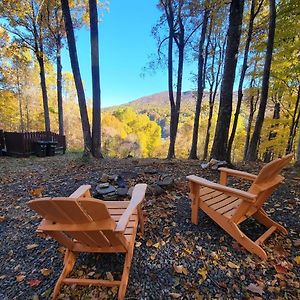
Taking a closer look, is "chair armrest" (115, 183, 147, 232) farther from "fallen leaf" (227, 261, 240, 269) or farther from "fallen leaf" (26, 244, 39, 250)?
"fallen leaf" (26, 244, 39, 250)

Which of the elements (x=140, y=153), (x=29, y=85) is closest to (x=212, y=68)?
(x=29, y=85)

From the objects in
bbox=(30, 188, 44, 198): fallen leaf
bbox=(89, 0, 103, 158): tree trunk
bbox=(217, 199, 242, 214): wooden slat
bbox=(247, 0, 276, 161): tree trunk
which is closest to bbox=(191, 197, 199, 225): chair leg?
bbox=(217, 199, 242, 214): wooden slat

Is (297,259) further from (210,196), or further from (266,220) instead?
(210,196)

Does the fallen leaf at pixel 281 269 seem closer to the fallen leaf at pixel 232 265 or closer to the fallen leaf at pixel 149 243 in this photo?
the fallen leaf at pixel 232 265

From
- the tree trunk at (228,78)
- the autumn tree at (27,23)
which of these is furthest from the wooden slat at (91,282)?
the autumn tree at (27,23)

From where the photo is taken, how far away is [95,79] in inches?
289

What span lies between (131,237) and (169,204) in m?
1.35

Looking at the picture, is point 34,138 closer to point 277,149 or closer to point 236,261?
point 236,261

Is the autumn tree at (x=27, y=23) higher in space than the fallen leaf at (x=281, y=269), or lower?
higher

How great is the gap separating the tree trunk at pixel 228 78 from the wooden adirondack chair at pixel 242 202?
226cm

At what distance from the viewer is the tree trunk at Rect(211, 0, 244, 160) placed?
4.62 meters

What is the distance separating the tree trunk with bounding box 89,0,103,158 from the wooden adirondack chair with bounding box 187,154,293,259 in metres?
5.32

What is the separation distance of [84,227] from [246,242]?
5.56 ft

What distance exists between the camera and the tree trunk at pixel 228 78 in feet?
15.2
